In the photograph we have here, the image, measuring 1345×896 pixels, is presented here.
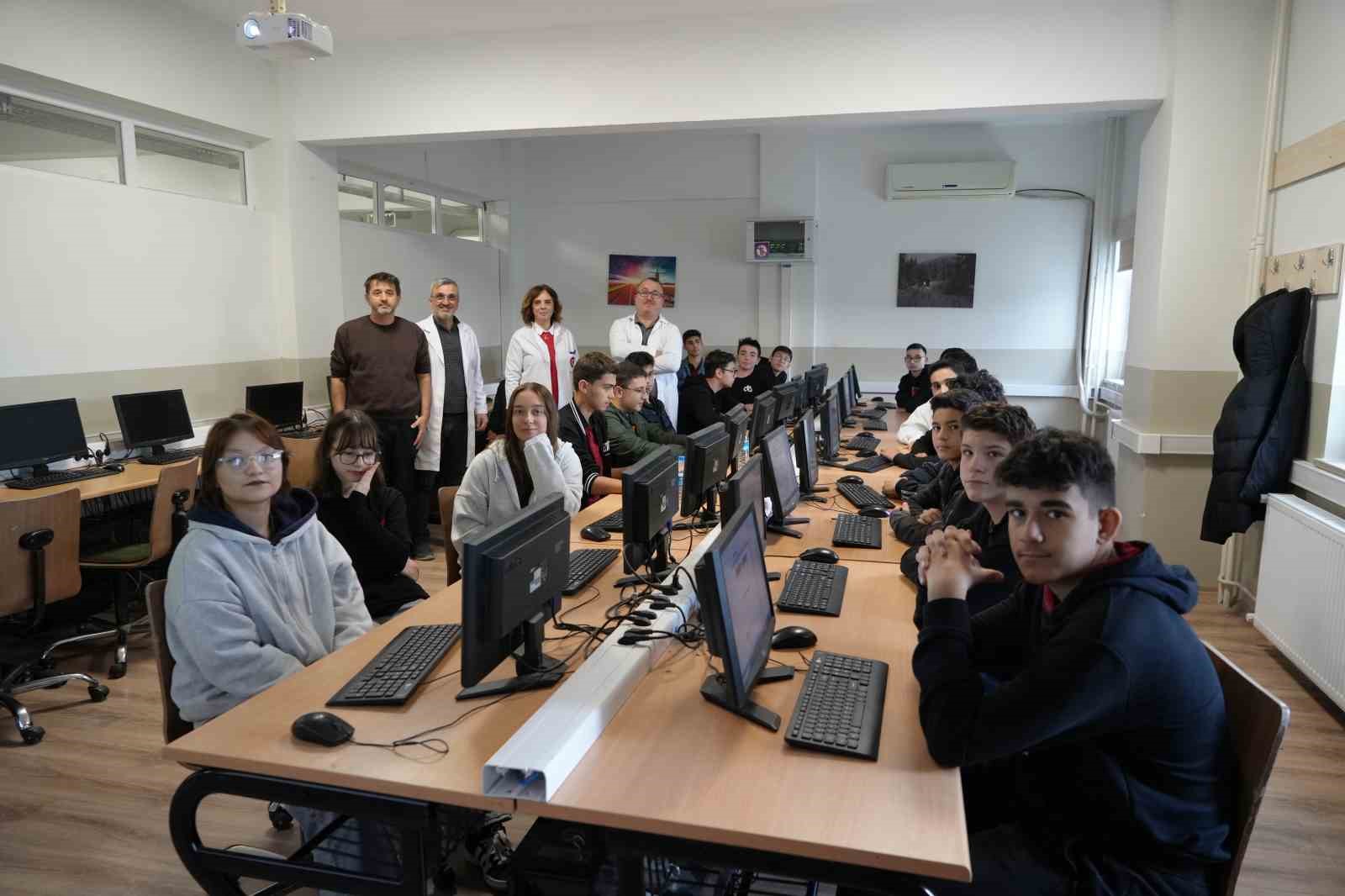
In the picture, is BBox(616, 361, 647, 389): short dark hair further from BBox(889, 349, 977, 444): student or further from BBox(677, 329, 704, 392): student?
BBox(677, 329, 704, 392): student

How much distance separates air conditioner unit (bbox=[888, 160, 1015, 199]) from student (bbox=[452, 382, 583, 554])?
255 inches

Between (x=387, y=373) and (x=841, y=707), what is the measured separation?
4.19 metres

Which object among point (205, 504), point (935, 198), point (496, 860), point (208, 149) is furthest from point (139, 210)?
point (935, 198)

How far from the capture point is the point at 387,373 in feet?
17.1

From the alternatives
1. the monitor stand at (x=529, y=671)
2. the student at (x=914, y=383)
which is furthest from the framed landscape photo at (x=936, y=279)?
the monitor stand at (x=529, y=671)

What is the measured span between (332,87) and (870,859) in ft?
19.9

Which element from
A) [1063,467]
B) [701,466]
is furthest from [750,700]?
[701,466]

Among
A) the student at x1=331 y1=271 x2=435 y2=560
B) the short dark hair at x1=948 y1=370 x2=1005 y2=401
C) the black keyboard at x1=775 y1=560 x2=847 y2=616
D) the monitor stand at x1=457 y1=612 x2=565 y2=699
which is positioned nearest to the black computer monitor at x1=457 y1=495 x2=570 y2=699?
the monitor stand at x1=457 y1=612 x2=565 y2=699

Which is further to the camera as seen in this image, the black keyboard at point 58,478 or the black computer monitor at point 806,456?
the black keyboard at point 58,478

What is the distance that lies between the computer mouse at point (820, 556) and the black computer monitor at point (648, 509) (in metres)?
0.51

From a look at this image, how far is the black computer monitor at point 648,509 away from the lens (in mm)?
2418

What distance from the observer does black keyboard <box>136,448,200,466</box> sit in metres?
4.63

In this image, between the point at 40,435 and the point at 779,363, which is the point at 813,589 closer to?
the point at 40,435

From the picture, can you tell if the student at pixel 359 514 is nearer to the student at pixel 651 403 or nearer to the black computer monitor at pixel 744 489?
the black computer monitor at pixel 744 489
